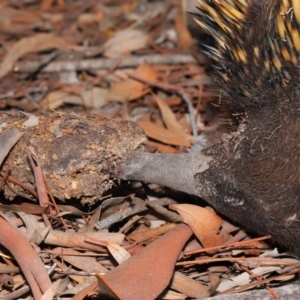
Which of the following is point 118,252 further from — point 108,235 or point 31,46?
point 31,46

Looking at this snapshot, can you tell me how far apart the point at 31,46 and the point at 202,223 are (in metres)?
1.55

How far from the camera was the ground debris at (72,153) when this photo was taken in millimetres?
1914

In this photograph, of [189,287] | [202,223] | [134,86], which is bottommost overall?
[189,287]

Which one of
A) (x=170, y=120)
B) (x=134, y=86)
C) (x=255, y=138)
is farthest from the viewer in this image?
(x=134, y=86)

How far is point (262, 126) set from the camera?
1844 mm

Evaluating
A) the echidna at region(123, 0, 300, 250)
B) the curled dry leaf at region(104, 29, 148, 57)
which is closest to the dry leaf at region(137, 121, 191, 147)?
the echidna at region(123, 0, 300, 250)

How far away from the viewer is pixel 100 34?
335cm

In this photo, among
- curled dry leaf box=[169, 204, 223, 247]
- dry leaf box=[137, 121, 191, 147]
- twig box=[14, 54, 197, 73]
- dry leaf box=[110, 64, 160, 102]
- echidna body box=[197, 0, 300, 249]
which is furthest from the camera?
twig box=[14, 54, 197, 73]

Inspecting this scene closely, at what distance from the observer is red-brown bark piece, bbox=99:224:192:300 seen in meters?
1.65

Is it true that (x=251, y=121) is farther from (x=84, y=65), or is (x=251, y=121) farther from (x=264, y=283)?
(x=84, y=65)

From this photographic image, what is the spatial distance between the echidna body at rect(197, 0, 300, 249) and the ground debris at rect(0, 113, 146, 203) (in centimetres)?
27

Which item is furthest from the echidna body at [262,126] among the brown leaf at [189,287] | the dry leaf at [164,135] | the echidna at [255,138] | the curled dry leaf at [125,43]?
the curled dry leaf at [125,43]

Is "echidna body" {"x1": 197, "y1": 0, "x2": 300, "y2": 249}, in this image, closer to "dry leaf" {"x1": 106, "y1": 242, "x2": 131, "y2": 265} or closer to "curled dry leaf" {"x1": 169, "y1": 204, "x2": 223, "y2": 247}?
"curled dry leaf" {"x1": 169, "y1": 204, "x2": 223, "y2": 247}

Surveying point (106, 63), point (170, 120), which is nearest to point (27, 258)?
point (170, 120)
